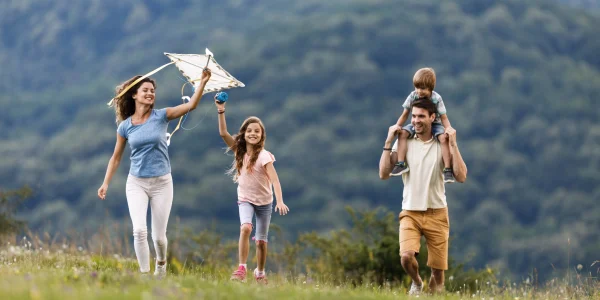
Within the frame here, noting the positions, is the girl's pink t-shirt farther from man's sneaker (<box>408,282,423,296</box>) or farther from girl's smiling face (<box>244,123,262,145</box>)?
man's sneaker (<box>408,282,423,296</box>)

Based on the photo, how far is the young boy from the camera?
859cm

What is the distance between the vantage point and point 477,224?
418 ft

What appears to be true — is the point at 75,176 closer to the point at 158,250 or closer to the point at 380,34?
the point at 380,34

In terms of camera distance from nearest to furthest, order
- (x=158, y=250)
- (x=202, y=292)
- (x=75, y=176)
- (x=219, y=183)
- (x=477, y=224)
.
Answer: (x=202, y=292), (x=158, y=250), (x=477, y=224), (x=219, y=183), (x=75, y=176)

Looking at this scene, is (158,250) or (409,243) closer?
(409,243)

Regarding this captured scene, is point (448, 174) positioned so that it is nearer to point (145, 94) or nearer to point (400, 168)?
point (400, 168)

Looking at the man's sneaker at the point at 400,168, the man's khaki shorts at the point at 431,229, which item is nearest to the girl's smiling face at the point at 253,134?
the man's sneaker at the point at 400,168

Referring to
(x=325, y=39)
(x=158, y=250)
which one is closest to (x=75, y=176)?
(x=325, y=39)

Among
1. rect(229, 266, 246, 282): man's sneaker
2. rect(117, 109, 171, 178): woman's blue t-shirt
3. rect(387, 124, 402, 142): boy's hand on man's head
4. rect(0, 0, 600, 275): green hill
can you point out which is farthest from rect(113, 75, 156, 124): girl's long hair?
rect(0, 0, 600, 275): green hill

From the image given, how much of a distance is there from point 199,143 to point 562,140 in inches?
2502

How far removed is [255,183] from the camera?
9.46 metres

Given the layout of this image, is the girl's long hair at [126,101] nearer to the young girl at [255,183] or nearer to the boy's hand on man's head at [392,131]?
the young girl at [255,183]

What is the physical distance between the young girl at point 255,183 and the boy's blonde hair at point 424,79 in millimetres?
1795

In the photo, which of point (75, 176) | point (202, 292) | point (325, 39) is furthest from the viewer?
point (325, 39)
